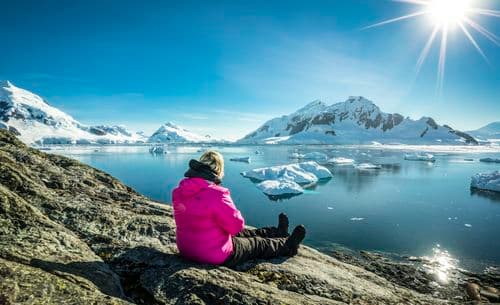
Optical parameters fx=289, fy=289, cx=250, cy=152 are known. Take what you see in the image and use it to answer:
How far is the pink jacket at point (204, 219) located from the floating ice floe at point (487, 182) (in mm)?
26695

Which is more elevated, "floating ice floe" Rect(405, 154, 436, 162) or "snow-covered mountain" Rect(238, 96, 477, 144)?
"snow-covered mountain" Rect(238, 96, 477, 144)

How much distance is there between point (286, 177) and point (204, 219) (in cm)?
2254

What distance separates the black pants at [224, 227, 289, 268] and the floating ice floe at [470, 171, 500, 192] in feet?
83.2

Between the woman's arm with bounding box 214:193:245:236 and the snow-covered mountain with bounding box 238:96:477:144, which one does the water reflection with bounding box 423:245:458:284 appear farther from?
the snow-covered mountain with bounding box 238:96:477:144

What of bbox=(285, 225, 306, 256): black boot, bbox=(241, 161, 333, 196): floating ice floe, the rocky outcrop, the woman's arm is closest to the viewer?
the rocky outcrop

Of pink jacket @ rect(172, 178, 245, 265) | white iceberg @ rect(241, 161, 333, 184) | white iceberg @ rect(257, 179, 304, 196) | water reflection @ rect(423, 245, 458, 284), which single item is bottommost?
water reflection @ rect(423, 245, 458, 284)

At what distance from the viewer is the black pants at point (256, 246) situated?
144 inches

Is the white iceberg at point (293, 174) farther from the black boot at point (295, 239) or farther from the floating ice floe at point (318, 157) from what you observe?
the floating ice floe at point (318, 157)


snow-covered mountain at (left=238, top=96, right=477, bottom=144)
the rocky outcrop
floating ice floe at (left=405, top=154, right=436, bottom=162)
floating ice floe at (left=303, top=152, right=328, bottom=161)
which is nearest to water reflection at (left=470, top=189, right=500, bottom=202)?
the rocky outcrop

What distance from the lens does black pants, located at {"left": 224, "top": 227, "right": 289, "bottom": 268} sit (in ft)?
12.0

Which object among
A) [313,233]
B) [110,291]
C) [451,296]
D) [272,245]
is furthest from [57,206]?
[313,233]

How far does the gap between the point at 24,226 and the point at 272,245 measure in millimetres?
2920

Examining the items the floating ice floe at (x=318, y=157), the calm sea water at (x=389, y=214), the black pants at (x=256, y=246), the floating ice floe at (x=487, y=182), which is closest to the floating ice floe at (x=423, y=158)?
the floating ice floe at (x=318, y=157)

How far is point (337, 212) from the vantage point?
16.5 metres
